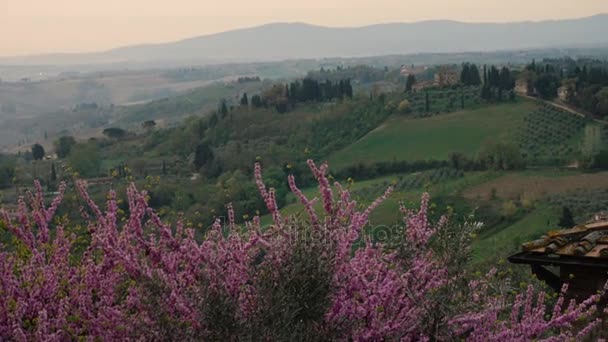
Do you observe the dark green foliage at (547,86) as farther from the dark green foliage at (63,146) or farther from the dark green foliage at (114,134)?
the dark green foliage at (114,134)

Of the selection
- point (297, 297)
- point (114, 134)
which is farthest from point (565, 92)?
point (297, 297)

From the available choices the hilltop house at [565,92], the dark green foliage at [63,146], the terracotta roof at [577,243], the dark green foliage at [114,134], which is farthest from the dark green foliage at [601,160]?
the dark green foliage at [114,134]

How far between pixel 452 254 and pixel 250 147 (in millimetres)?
98236

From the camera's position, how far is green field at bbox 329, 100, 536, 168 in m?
85.2

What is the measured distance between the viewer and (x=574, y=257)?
863cm

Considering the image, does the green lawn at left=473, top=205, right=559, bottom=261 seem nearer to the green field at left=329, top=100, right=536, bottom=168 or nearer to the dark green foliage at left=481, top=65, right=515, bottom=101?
the green field at left=329, top=100, right=536, bottom=168

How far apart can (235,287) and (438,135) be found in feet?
284

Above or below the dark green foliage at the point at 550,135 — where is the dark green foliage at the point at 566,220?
below

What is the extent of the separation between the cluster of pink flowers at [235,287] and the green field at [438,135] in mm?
77613

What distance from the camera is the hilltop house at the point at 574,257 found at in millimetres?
8508

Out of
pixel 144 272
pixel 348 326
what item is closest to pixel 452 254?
pixel 348 326

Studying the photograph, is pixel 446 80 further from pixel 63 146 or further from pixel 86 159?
pixel 63 146

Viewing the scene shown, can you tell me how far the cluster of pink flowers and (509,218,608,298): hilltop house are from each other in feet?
8.91

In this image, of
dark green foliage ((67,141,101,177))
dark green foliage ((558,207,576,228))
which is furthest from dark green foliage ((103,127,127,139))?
dark green foliage ((558,207,576,228))
